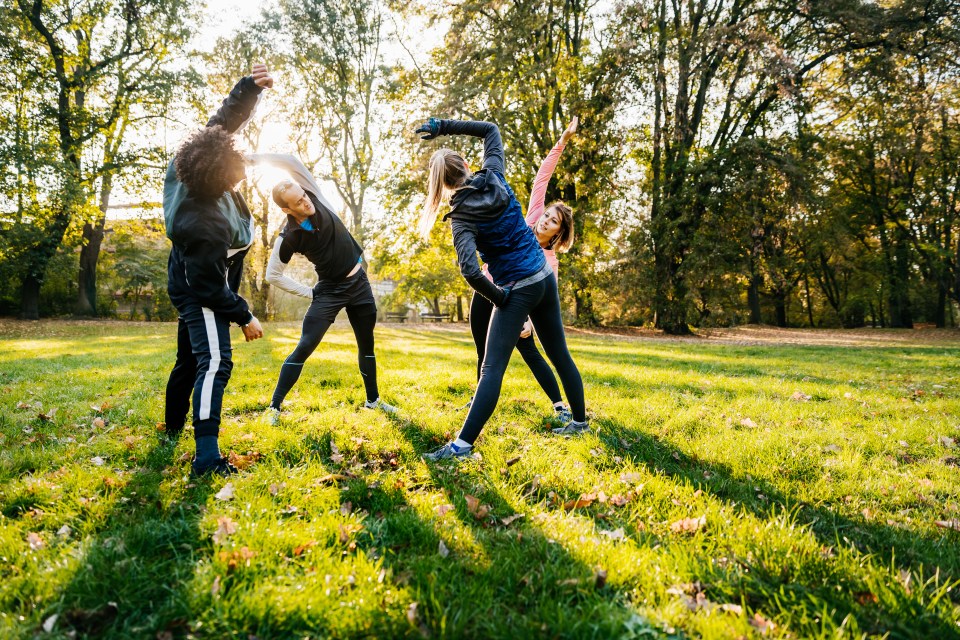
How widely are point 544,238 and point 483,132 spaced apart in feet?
5.14

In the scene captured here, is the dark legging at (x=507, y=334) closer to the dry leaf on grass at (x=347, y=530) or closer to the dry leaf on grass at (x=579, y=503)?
the dry leaf on grass at (x=579, y=503)

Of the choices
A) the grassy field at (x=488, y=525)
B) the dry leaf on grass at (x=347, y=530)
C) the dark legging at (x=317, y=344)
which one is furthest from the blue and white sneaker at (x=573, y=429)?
the dry leaf on grass at (x=347, y=530)

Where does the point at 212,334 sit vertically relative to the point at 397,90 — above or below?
below

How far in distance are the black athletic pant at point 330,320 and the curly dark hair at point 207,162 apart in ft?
5.10

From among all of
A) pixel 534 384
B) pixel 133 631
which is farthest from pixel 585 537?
pixel 534 384

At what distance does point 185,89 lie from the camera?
20672mm

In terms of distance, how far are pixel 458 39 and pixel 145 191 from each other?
1552cm

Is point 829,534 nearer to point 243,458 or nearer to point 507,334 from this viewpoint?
point 507,334

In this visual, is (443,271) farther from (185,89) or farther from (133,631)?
(133,631)

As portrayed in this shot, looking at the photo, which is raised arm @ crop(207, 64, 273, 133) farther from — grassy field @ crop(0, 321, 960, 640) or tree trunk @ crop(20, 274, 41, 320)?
tree trunk @ crop(20, 274, 41, 320)

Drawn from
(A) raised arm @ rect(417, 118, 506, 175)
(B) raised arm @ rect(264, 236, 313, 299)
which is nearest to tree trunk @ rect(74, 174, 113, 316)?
(B) raised arm @ rect(264, 236, 313, 299)

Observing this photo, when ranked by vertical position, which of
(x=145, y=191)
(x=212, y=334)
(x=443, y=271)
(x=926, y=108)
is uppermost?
(x=926, y=108)

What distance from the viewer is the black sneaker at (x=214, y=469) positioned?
119 inches

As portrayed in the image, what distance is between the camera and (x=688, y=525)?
2467mm
